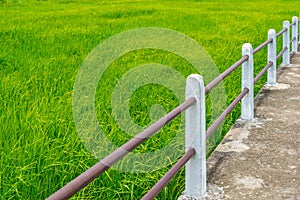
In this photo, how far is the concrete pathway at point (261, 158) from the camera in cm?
336

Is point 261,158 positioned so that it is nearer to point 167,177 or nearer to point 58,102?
point 167,177

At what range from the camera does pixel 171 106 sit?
5270mm

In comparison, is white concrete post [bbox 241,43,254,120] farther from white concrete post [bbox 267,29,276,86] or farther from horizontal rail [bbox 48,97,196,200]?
horizontal rail [bbox 48,97,196,200]

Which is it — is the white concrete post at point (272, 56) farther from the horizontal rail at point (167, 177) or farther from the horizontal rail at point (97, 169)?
the horizontal rail at point (97, 169)

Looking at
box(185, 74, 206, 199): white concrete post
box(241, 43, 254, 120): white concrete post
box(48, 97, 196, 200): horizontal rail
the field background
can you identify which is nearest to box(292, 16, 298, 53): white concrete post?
the field background

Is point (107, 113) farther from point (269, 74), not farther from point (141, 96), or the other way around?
point (269, 74)

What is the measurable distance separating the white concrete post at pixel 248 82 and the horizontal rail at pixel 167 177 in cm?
189

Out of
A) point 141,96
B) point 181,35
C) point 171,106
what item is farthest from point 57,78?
point 181,35

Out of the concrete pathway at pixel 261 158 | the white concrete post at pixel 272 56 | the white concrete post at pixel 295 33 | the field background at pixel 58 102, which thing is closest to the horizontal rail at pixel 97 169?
the field background at pixel 58 102

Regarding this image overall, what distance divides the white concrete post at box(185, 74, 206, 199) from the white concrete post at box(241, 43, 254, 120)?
177 centimetres

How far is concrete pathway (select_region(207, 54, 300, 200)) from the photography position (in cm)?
336

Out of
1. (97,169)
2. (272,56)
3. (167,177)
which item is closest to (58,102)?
(167,177)

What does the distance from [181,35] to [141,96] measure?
6.14m

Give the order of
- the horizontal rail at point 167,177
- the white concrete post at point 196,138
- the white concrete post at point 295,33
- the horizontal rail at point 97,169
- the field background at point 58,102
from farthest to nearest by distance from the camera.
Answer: the white concrete post at point 295,33 → the field background at point 58,102 → the white concrete post at point 196,138 → the horizontal rail at point 167,177 → the horizontal rail at point 97,169
